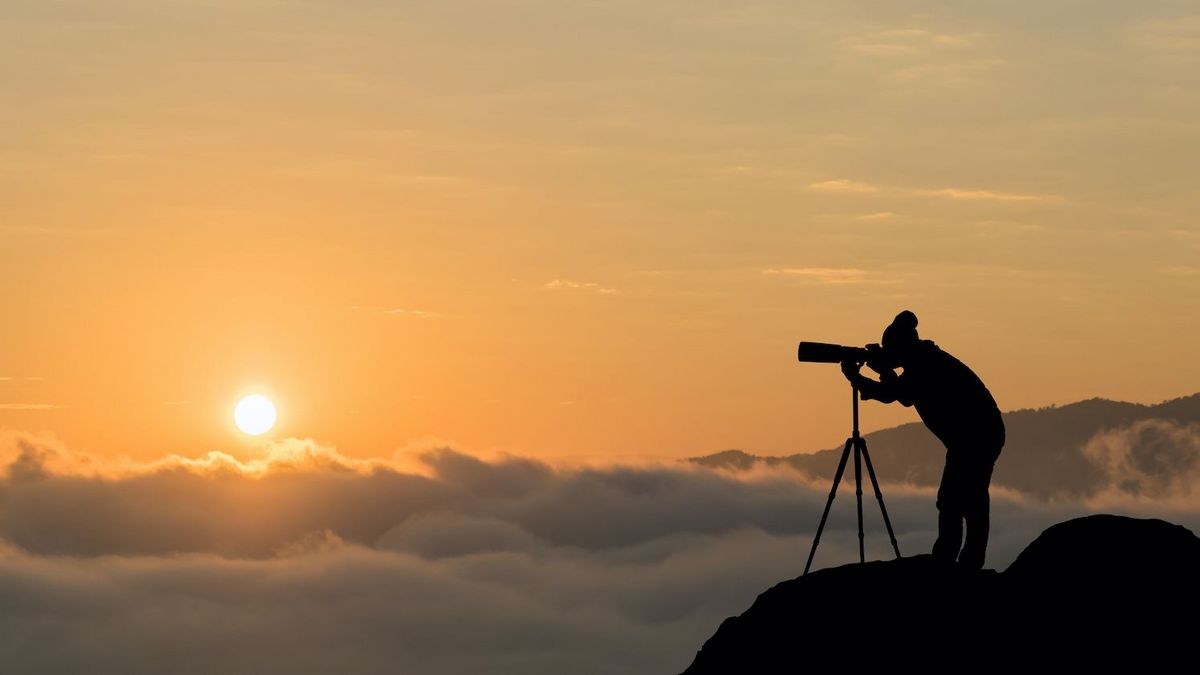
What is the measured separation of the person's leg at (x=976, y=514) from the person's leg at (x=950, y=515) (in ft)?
0.36

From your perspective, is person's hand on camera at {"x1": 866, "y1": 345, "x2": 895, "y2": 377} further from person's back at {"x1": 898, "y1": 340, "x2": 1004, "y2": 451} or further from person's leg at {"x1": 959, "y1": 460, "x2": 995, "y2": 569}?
person's leg at {"x1": 959, "y1": 460, "x2": 995, "y2": 569}

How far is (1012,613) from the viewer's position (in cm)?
2127

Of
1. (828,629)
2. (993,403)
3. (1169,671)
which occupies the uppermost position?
(993,403)

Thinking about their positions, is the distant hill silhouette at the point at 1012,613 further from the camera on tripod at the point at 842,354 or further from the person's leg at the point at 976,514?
the camera on tripod at the point at 842,354

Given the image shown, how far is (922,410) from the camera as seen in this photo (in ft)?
72.3

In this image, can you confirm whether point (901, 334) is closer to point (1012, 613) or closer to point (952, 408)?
point (952, 408)

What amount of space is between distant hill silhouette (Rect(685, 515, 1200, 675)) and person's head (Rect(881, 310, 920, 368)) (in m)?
2.54

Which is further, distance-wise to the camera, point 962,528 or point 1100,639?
point 962,528

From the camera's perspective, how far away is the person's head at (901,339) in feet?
72.7

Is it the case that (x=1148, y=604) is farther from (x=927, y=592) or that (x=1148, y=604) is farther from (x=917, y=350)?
(x=917, y=350)

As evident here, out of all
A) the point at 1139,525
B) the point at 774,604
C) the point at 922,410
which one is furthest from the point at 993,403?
the point at 774,604

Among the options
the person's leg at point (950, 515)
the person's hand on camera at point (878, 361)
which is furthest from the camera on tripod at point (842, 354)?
the person's leg at point (950, 515)

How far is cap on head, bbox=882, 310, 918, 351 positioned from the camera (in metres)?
22.2

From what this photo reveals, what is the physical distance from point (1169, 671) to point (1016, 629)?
1.75 m
